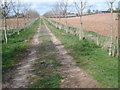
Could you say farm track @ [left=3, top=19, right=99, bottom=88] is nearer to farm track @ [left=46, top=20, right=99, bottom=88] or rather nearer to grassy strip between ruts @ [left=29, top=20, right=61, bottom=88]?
farm track @ [left=46, top=20, right=99, bottom=88]

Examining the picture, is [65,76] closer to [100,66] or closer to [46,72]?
[46,72]

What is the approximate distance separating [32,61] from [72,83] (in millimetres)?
5409

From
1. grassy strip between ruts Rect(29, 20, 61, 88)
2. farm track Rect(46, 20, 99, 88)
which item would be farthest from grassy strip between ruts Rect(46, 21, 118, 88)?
grassy strip between ruts Rect(29, 20, 61, 88)

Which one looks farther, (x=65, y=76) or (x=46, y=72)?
(x=46, y=72)

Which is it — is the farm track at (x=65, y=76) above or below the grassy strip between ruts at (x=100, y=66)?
below

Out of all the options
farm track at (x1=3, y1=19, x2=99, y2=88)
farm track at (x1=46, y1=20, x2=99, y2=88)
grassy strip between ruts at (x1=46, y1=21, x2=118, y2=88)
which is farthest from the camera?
grassy strip between ruts at (x1=46, y1=21, x2=118, y2=88)

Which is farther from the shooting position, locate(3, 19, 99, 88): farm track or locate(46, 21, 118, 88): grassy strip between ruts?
locate(46, 21, 118, 88): grassy strip between ruts

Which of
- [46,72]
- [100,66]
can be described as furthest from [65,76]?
[100,66]

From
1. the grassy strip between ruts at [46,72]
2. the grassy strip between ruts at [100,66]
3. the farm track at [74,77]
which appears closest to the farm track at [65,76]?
the farm track at [74,77]

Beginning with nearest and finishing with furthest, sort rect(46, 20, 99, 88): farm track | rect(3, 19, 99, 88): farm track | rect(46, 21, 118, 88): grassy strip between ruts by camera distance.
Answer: rect(46, 20, 99, 88): farm track
rect(3, 19, 99, 88): farm track
rect(46, 21, 118, 88): grassy strip between ruts

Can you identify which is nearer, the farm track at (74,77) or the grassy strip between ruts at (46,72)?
the farm track at (74,77)

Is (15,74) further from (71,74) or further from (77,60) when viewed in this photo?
(77,60)

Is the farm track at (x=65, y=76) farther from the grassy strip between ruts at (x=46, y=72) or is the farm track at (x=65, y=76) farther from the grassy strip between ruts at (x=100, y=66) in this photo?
the grassy strip between ruts at (x=100, y=66)

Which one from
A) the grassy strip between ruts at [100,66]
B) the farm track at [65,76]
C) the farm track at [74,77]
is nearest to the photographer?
the farm track at [74,77]
